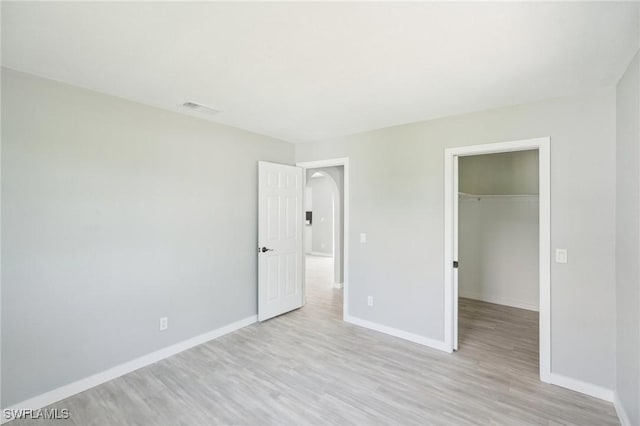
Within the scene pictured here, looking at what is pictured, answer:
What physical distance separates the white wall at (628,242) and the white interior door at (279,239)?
331 centimetres

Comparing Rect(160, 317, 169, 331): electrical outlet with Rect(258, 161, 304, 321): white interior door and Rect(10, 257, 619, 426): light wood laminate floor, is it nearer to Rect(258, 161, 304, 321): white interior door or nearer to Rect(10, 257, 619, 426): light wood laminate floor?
Rect(10, 257, 619, 426): light wood laminate floor

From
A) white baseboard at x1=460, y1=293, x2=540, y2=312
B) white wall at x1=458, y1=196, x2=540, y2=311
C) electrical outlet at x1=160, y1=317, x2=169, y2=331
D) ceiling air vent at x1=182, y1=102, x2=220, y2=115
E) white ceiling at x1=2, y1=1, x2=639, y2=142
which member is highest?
ceiling air vent at x1=182, y1=102, x2=220, y2=115

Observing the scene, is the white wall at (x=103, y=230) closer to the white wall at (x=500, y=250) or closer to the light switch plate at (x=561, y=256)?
the light switch plate at (x=561, y=256)

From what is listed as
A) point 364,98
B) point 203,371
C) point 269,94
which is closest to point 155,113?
point 269,94

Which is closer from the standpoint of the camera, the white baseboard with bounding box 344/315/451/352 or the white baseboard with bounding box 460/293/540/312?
the white baseboard with bounding box 344/315/451/352

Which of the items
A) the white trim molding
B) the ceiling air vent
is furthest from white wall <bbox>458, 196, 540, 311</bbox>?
the white trim molding

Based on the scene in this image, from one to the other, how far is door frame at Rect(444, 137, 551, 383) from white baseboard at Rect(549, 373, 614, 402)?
0.17ft

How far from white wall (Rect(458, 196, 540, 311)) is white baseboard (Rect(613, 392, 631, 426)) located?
2.22 meters

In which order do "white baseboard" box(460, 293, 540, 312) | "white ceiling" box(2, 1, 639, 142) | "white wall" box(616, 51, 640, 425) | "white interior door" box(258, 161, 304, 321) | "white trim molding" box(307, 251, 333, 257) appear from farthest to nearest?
"white trim molding" box(307, 251, 333, 257) < "white baseboard" box(460, 293, 540, 312) < "white interior door" box(258, 161, 304, 321) < "white wall" box(616, 51, 640, 425) < "white ceiling" box(2, 1, 639, 142)

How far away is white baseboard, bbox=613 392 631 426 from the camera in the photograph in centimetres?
196

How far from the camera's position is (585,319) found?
2406 millimetres

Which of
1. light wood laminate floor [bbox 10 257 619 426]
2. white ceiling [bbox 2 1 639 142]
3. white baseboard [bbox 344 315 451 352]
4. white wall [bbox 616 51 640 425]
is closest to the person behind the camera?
white ceiling [bbox 2 1 639 142]

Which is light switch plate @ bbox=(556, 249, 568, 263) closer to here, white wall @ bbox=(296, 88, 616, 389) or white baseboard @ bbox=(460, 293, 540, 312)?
white wall @ bbox=(296, 88, 616, 389)

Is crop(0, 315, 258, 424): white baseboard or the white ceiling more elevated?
the white ceiling
